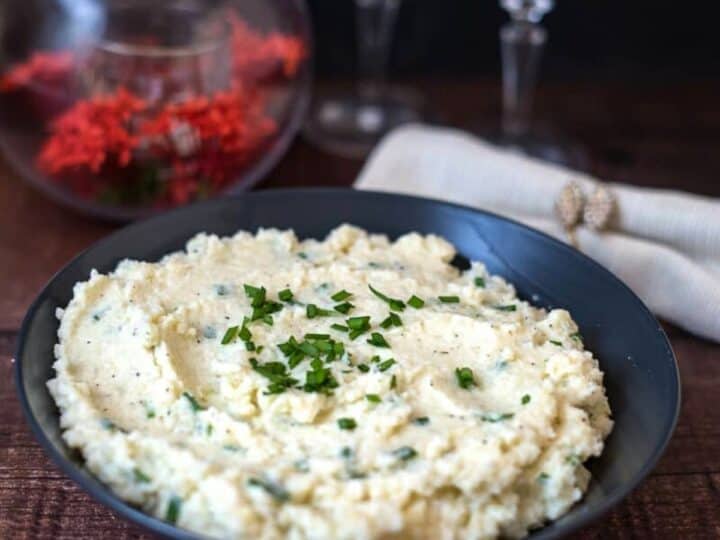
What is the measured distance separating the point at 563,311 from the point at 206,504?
102cm

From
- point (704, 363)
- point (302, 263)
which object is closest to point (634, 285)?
point (704, 363)

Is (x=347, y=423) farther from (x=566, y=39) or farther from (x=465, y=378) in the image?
(x=566, y=39)

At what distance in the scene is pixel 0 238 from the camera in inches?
132

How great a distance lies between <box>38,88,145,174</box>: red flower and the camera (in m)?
3.17

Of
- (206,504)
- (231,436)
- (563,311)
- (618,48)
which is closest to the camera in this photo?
(206,504)

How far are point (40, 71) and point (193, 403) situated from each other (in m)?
1.70

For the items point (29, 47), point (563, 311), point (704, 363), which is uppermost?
point (29, 47)

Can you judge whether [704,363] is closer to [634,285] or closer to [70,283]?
[634,285]

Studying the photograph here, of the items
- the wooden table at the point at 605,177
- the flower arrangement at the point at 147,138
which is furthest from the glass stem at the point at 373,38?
the flower arrangement at the point at 147,138

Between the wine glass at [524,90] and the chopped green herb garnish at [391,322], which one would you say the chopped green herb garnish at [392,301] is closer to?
the chopped green herb garnish at [391,322]

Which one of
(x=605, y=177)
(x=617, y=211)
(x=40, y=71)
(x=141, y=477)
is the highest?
(x=40, y=71)

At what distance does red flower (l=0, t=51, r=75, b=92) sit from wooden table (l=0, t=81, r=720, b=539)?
0.40 m

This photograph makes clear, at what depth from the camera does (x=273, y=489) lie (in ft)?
6.30

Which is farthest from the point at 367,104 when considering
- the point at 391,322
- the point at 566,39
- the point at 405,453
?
the point at 405,453
